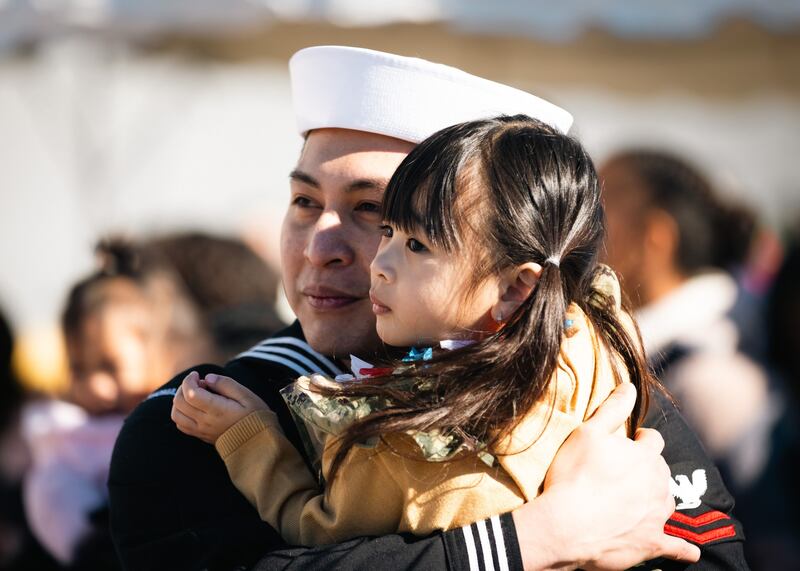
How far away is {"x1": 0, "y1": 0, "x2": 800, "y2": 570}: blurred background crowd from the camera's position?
3.74 m

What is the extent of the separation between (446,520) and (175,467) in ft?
1.69

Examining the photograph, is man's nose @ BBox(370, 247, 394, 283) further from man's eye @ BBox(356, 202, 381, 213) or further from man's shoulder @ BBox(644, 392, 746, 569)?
man's shoulder @ BBox(644, 392, 746, 569)

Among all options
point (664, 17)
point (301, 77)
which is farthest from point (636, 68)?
point (301, 77)

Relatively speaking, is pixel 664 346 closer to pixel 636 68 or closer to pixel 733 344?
pixel 733 344

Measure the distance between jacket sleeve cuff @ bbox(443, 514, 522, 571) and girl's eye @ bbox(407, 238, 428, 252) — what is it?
46cm

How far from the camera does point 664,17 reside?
21.4 ft

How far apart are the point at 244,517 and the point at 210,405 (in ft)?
0.70

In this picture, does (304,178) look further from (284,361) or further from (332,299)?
(284,361)

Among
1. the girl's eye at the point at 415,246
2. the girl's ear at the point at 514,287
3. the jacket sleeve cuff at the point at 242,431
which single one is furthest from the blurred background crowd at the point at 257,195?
the jacket sleeve cuff at the point at 242,431

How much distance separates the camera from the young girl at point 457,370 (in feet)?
5.66

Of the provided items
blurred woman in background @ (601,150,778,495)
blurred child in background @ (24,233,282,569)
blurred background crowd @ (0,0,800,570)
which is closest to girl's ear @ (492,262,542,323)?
blurred background crowd @ (0,0,800,570)

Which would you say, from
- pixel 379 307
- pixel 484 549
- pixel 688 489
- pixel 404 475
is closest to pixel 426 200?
pixel 379 307

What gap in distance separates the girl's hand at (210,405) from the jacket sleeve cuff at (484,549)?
416 millimetres

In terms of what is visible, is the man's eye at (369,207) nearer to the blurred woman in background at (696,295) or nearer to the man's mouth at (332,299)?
the man's mouth at (332,299)
